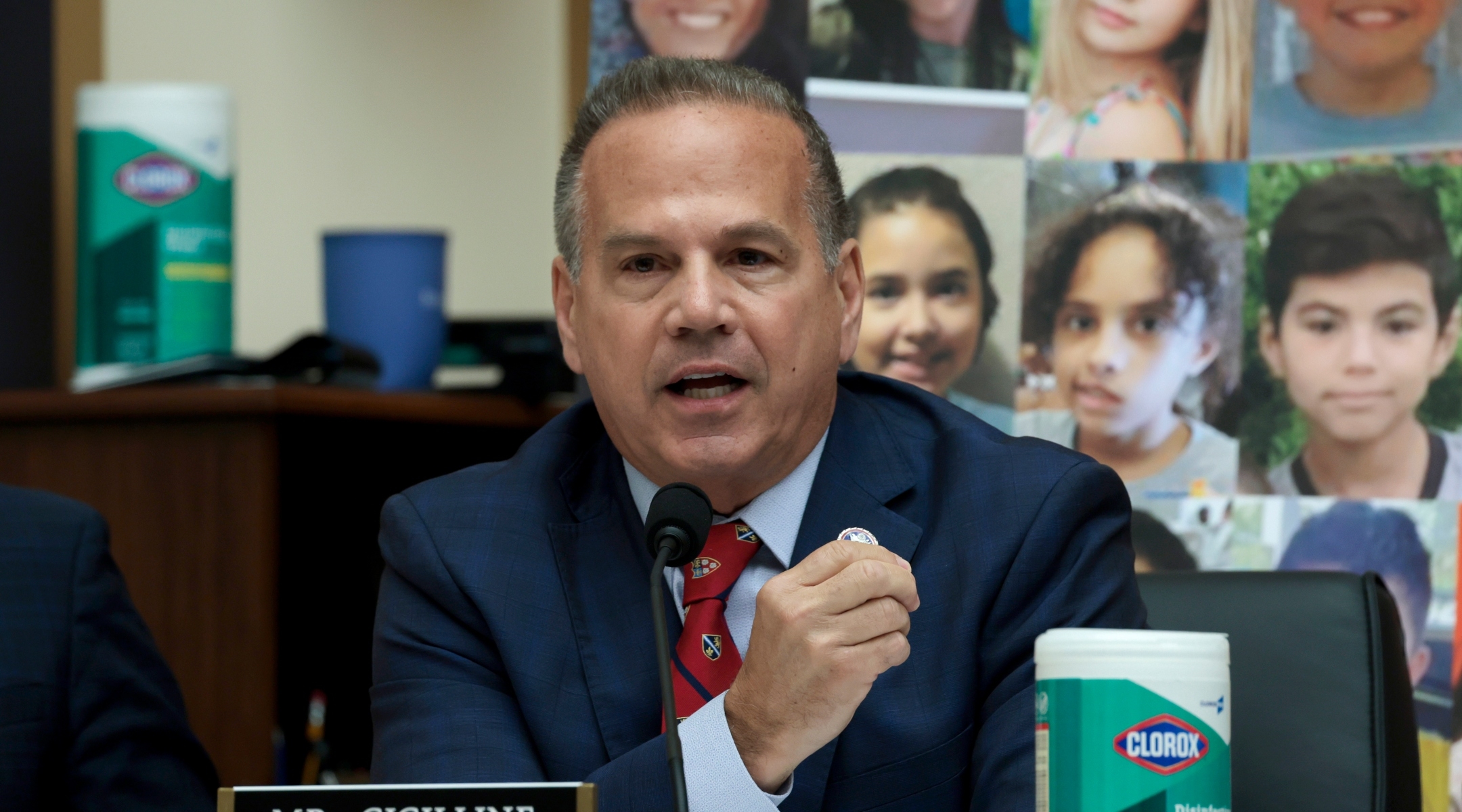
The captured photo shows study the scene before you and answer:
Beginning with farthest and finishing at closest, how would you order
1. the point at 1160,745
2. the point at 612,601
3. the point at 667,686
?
the point at 612,601 → the point at 667,686 → the point at 1160,745

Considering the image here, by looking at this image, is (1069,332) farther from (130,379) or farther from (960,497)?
(130,379)

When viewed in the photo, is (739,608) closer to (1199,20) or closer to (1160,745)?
(1160,745)

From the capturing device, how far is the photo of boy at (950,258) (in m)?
1.92

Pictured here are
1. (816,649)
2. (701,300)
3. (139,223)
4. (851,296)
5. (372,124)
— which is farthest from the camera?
(372,124)

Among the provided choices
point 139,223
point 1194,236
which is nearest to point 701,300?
point 1194,236

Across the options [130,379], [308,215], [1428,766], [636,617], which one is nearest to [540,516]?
[636,617]

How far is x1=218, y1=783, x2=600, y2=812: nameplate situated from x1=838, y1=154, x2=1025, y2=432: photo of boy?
103 centimetres

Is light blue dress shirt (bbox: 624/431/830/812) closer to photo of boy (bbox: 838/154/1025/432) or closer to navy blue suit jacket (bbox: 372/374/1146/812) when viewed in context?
navy blue suit jacket (bbox: 372/374/1146/812)

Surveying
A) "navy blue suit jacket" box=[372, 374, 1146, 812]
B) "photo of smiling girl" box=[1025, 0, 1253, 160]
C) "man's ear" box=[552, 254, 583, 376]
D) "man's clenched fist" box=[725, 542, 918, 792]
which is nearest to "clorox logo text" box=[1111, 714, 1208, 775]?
"man's clenched fist" box=[725, 542, 918, 792]

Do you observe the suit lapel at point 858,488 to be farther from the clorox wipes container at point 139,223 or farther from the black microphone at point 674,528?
the clorox wipes container at point 139,223

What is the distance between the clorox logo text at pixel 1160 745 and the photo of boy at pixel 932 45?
114cm

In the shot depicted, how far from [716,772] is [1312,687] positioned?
612 mm

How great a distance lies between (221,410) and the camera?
2.01 metres

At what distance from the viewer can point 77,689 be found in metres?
1.63
